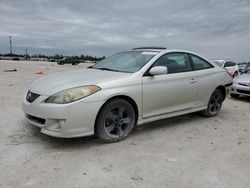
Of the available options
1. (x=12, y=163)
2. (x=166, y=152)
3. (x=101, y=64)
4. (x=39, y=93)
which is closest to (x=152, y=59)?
(x=101, y=64)

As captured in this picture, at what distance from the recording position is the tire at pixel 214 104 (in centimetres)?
575

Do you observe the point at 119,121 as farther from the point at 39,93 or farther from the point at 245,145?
the point at 245,145

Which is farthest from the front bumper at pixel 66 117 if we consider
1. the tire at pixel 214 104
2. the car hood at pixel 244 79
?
the car hood at pixel 244 79

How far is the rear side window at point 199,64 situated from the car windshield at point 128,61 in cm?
108

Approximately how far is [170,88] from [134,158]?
5.49ft

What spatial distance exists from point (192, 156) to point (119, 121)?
3.93 feet

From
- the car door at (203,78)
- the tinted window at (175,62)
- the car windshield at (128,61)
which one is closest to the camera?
the car windshield at (128,61)

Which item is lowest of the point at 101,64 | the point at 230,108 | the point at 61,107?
the point at 230,108

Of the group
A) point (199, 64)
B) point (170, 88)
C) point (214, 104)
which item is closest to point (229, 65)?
point (214, 104)

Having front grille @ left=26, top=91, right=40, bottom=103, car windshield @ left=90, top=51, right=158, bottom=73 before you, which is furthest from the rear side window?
front grille @ left=26, top=91, right=40, bottom=103

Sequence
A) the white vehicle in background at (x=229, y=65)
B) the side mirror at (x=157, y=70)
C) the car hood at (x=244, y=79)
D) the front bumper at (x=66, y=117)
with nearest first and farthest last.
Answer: the front bumper at (x=66, y=117) < the side mirror at (x=157, y=70) < the car hood at (x=244, y=79) < the white vehicle in background at (x=229, y=65)

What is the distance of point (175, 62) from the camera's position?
197 inches

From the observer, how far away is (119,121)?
407cm

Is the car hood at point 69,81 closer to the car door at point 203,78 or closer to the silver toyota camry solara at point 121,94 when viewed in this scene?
the silver toyota camry solara at point 121,94
